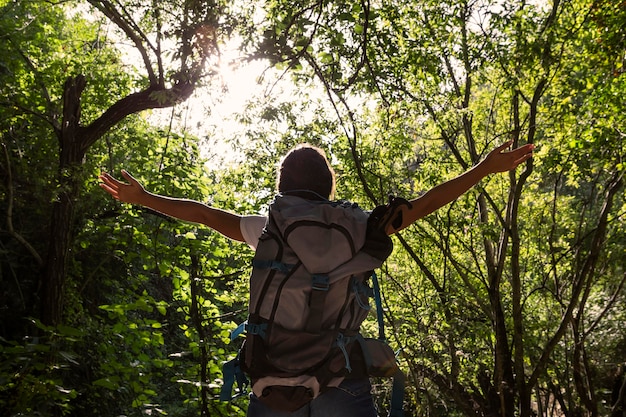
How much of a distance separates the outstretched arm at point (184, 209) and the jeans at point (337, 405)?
1.94ft

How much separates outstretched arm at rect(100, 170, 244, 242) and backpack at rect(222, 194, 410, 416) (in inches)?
12.0

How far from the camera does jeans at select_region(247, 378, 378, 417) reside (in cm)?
183

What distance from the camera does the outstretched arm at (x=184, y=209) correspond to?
2152 mm

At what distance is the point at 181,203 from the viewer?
7.41ft

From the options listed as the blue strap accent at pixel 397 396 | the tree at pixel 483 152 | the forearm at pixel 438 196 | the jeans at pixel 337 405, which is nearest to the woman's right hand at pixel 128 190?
the jeans at pixel 337 405

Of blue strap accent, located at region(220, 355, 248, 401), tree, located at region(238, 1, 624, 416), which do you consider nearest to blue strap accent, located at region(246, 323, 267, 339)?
blue strap accent, located at region(220, 355, 248, 401)

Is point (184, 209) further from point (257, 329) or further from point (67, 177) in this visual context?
point (67, 177)

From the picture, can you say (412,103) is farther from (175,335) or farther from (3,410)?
(175,335)

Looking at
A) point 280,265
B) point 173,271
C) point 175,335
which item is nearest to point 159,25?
point 173,271

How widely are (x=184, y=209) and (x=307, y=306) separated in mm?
712

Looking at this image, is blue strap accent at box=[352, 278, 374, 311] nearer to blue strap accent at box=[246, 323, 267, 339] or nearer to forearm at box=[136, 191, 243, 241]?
blue strap accent at box=[246, 323, 267, 339]

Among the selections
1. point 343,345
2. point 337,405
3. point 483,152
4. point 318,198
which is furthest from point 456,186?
point 483,152

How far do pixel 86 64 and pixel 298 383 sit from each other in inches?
332

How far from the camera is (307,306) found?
1.79 metres
